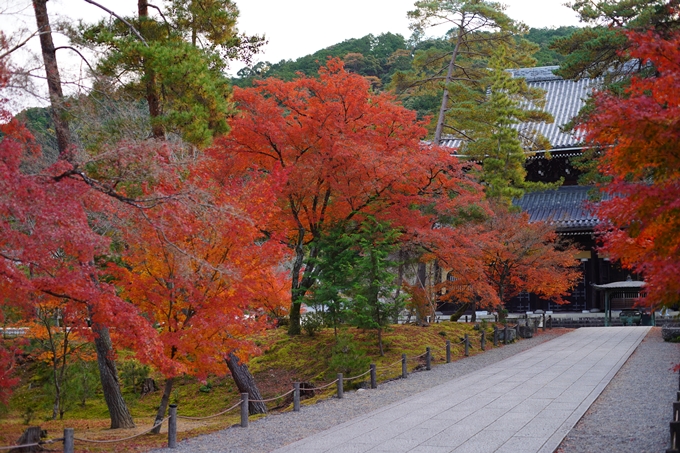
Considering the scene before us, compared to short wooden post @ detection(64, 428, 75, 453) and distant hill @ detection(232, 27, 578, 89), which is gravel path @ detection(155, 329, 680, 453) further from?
distant hill @ detection(232, 27, 578, 89)

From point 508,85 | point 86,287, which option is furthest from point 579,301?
point 86,287

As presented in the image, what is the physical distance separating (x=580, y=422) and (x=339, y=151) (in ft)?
28.3

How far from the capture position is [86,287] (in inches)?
363

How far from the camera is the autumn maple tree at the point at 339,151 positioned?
16.7 metres

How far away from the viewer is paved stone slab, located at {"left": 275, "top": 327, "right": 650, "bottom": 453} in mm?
8617

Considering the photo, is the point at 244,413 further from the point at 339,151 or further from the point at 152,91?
the point at 339,151

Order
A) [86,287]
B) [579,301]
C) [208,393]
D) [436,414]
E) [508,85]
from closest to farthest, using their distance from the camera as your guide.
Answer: [86,287], [436,414], [208,393], [508,85], [579,301]

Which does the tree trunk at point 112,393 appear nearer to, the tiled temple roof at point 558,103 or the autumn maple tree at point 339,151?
the autumn maple tree at point 339,151

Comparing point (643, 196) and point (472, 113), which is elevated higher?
point (472, 113)

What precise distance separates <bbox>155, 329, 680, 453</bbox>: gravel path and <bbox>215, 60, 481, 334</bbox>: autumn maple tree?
4.93 meters

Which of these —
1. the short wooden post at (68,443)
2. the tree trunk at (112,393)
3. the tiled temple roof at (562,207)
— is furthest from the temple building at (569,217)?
the short wooden post at (68,443)

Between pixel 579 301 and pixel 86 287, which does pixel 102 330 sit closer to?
pixel 86 287

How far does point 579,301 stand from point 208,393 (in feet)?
59.6

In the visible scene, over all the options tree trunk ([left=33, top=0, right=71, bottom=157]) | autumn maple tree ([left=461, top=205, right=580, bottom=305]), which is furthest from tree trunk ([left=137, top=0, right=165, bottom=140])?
autumn maple tree ([left=461, top=205, right=580, bottom=305])
